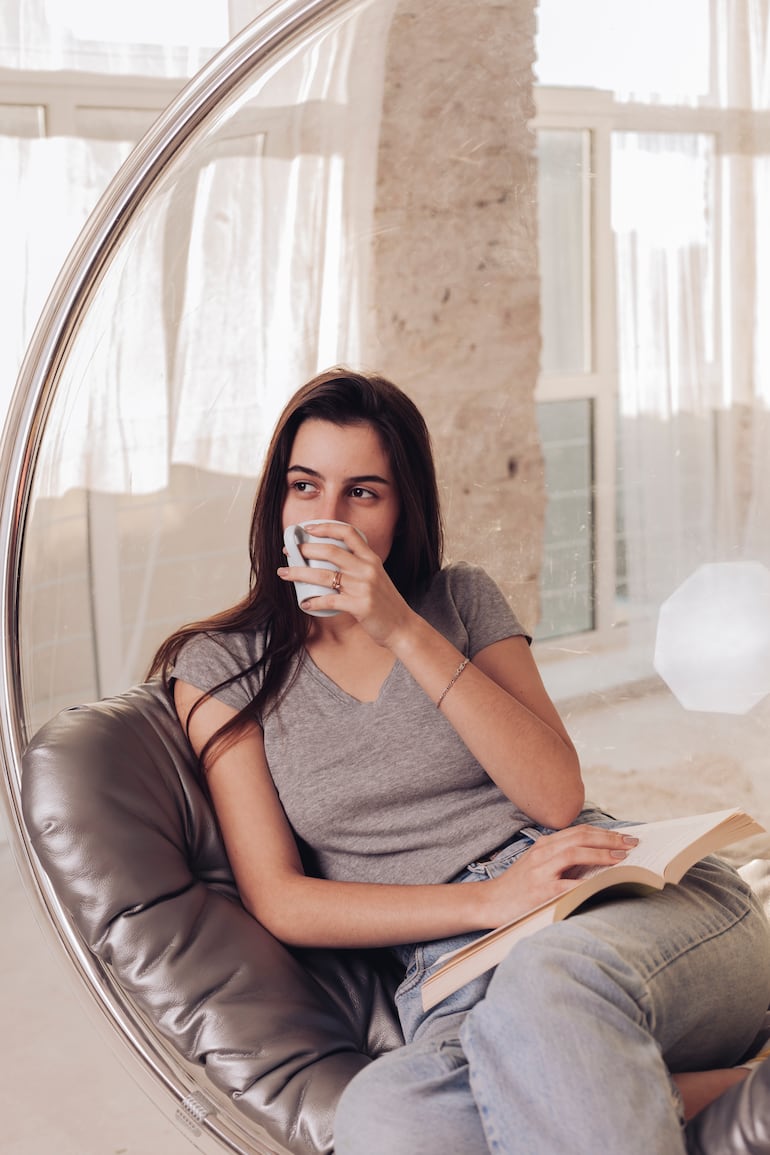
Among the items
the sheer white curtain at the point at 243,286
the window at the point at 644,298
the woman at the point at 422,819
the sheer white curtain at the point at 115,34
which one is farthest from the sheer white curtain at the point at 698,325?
the woman at the point at 422,819

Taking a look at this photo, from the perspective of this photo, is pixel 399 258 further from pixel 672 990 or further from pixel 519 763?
pixel 672 990

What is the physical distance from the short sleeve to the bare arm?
0.01 metres

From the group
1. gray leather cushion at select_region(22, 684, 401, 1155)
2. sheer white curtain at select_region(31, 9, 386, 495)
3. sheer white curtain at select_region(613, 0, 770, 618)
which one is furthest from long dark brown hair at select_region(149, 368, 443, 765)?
sheer white curtain at select_region(613, 0, 770, 618)

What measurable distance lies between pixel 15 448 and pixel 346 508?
1.52 ft

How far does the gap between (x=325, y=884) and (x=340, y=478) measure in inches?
17.5

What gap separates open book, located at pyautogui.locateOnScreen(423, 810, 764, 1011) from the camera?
3.51ft

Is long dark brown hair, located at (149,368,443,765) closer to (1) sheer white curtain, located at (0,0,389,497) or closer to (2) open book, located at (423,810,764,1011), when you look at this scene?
(2) open book, located at (423,810,764,1011)

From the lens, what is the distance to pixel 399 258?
2.90 metres

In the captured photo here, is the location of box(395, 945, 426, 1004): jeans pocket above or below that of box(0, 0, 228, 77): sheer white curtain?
below

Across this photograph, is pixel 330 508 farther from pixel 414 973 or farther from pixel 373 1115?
pixel 373 1115

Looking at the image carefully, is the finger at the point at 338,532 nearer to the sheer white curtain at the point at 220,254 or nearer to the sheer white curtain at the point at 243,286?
the sheer white curtain at the point at 243,286

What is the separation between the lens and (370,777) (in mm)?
1310

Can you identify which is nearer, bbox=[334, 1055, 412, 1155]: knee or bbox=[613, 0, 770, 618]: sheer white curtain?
bbox=[334, 1055, 412, 1155]: knee

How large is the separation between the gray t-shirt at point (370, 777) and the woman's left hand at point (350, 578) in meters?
0.13
